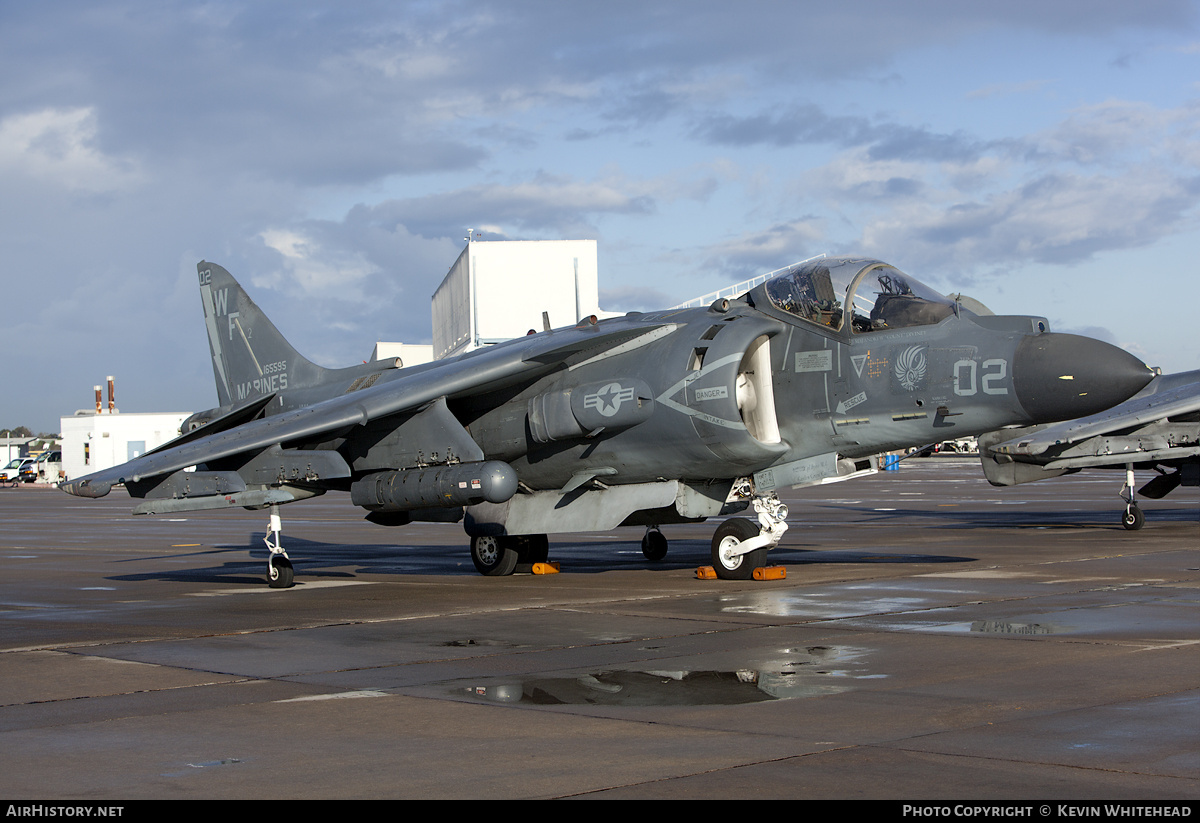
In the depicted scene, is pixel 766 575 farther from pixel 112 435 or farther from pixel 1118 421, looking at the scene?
pixel 112 435

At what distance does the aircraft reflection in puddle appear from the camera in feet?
20.6

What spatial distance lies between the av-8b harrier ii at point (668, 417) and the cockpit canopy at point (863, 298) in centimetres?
2

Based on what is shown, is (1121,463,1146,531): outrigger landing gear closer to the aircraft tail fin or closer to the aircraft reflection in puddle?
the aircraft tail fin

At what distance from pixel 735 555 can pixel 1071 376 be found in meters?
4.04

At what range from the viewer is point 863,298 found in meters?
12.4

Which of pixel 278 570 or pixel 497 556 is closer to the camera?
pixel 278 570

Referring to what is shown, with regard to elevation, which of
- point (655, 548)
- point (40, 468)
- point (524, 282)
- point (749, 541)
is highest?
point (524, 282)

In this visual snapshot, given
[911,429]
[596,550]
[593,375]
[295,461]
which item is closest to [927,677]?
[911,429]

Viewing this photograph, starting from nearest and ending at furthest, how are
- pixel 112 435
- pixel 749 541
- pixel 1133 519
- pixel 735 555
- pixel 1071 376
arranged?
pixel 1071 376
pixel 749 541
pixel 735 555
pixel 1133 519
pixel 112 435

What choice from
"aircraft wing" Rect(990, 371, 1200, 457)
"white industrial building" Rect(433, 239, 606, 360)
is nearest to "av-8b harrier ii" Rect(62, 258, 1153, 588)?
"aircraft wing" Rect(990, 371, 1200, 457)

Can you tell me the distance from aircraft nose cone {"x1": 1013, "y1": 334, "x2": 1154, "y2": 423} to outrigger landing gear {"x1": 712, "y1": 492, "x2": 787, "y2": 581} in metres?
3.02

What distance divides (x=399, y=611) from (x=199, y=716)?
493 cm

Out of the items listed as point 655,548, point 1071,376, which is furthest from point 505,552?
point 1071,376

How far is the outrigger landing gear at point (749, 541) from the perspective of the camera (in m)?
12.8
